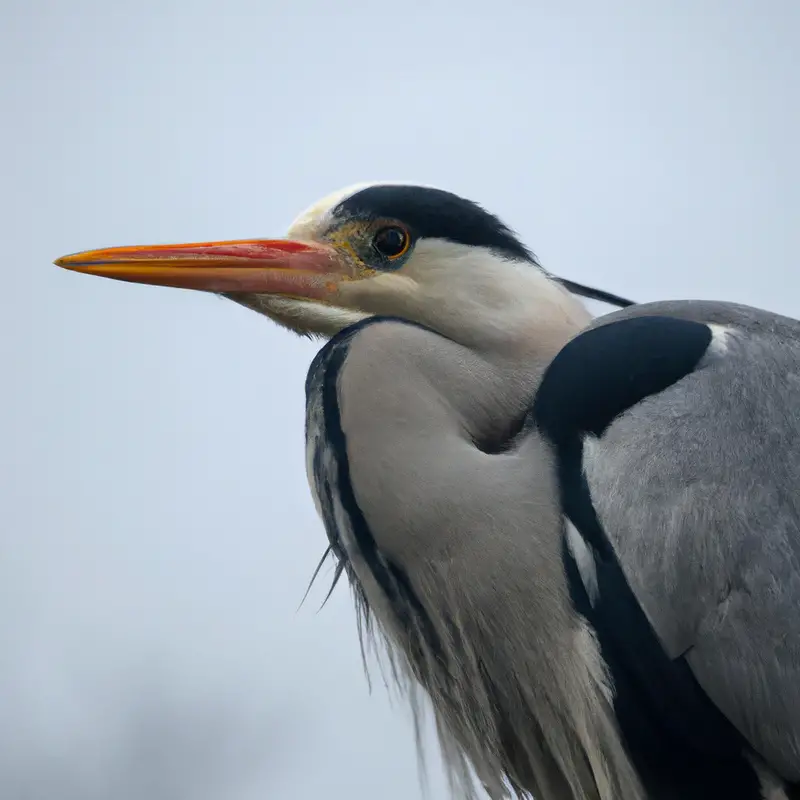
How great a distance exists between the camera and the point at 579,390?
1.94 metres

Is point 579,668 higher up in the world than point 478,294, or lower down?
lower down

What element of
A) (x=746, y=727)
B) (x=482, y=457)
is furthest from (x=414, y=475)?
(x=746, y=727)

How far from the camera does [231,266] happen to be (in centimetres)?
220

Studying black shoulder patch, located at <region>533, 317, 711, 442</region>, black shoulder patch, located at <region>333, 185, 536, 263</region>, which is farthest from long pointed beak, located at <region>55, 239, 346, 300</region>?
black shoulder patch, located at <region>533, 317, 711, 442</region>

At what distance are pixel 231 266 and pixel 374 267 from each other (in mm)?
292

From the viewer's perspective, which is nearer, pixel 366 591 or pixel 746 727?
pixel 746 727

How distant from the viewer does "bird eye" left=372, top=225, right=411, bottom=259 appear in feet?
7.35

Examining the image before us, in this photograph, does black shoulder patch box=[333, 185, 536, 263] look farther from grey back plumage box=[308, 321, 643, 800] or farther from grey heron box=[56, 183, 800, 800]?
grey back plumage box=[308, 321, 643, 800]

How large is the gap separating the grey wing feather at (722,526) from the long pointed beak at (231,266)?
68 cm

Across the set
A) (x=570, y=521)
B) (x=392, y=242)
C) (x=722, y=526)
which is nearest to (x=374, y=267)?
(x=392, y=242)

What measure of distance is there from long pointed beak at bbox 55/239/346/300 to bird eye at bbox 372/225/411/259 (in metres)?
0.07

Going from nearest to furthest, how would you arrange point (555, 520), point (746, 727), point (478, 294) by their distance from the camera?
point (746, 727) < point (555, 520) < point (478, 294)

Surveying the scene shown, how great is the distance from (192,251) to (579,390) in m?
0.83

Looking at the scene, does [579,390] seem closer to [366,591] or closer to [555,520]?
[555,520]
